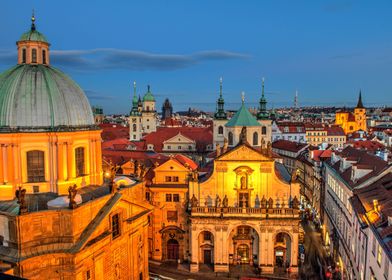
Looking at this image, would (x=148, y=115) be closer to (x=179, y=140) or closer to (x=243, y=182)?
(x=179, y=140)

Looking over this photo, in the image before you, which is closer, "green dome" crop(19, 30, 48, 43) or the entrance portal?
"green dome" crop(19, 30, 48, 43)

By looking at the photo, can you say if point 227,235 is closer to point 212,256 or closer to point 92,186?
point 212,256

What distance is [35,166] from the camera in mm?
33906

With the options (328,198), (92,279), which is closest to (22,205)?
(92,279)

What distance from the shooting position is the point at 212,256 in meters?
53.2

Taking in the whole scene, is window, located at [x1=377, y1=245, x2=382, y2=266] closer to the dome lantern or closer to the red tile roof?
the dome lantern

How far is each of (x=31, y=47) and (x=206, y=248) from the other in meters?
34.1

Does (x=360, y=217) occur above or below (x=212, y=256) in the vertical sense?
above

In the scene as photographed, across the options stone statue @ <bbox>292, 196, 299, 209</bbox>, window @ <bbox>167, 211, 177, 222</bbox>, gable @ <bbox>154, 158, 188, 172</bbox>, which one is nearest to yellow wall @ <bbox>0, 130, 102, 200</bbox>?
gable @ <bbox>154, 158, 188, 172</bbox>

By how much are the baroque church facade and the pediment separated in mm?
16038

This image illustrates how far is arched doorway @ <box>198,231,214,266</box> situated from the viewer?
2084 inches

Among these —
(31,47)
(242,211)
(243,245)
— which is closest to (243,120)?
(242,211)

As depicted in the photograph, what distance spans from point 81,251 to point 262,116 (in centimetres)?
6794

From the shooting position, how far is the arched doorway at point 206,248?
174 feet
